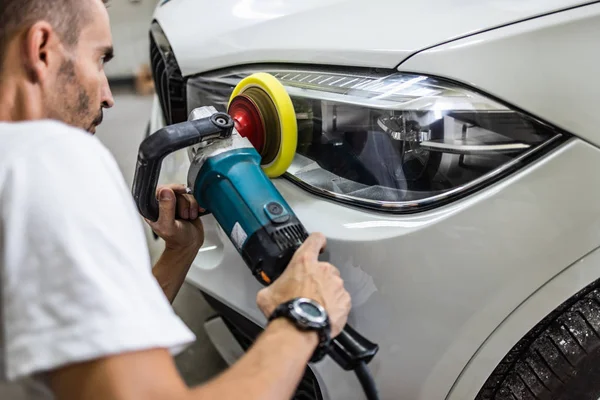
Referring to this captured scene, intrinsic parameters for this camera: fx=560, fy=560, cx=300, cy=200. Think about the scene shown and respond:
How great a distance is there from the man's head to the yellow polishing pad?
0.25m

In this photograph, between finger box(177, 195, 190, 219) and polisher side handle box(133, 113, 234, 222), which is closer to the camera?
polisher side handle box(133, 113, 234, 222)

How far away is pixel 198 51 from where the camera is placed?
1133mm

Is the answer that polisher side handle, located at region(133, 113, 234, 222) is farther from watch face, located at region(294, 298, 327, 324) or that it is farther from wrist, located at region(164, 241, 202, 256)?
watch face, located at region(294, 298, 327, 324)

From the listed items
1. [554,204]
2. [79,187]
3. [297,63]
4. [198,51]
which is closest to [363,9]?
[297,63]

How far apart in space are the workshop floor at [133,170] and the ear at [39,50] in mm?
892

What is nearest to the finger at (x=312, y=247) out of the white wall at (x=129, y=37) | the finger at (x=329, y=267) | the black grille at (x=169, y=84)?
the finger at (x=329, y=267)

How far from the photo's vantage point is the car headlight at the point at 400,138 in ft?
2.47

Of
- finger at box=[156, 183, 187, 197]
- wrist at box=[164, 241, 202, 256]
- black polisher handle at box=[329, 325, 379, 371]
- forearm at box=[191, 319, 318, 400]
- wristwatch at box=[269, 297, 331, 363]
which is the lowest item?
wrist at box=[164, 241, 202, 256]

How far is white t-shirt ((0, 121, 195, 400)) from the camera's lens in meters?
0.52

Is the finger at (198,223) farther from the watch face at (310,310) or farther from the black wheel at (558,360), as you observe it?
the black wheel at (558,360)

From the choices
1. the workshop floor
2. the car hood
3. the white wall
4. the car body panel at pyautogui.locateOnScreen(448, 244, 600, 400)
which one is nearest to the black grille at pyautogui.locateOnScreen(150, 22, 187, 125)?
the car hood

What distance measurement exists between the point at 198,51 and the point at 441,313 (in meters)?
0.71

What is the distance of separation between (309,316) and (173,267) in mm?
449

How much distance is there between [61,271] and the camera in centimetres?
53
